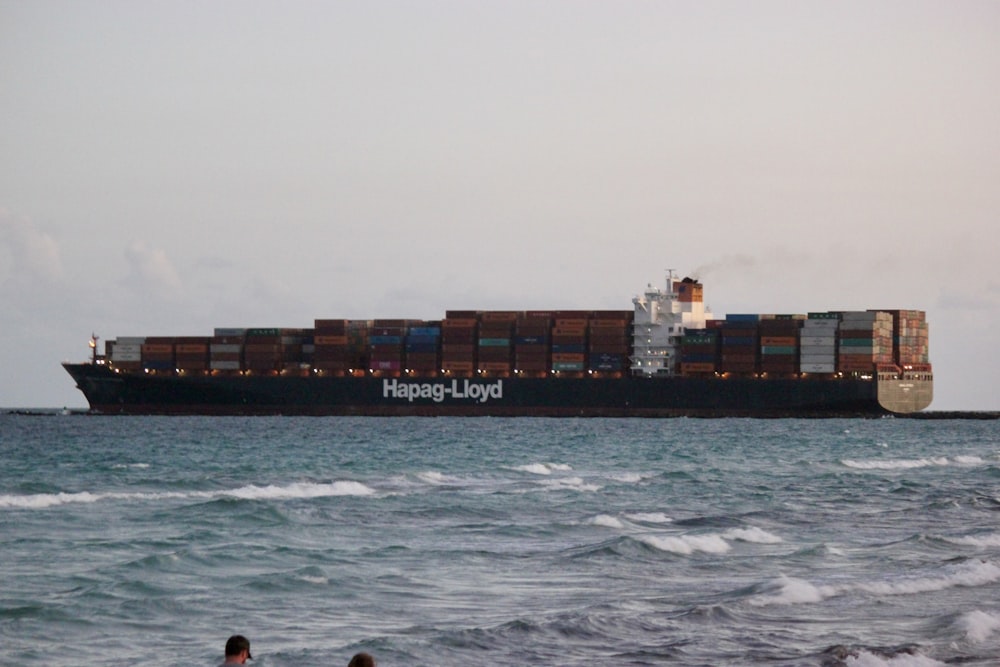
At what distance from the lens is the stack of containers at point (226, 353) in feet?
387

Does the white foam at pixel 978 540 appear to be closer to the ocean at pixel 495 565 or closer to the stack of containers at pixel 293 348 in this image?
the ocean at pixel 495 565

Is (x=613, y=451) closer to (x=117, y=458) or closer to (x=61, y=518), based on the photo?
(x=117, y=458)

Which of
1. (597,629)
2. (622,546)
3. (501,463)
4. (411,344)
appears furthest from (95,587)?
(411,344)

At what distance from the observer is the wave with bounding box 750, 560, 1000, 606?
796 inches

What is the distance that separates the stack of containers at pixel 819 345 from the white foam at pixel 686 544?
8508 cm

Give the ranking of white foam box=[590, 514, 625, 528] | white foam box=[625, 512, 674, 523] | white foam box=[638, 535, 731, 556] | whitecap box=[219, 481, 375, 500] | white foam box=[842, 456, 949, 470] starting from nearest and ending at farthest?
white foam box=[638, 535, 731, 556]
white foam box=[590, 514, 625, 528]
white foam box=[625, 512, 674, 523]
whitecap box=[219, 481, 375, 500]
white foam box=[842, 456, 949, 470]

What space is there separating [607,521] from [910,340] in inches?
3642

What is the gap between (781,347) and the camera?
10975 centimetres

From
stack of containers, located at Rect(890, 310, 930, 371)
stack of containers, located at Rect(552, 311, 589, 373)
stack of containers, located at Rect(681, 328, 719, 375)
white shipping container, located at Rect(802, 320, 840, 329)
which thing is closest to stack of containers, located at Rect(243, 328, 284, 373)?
stack of containers, located at Rect(552, 311, 589, 373)

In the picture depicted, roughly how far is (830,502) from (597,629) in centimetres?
1934

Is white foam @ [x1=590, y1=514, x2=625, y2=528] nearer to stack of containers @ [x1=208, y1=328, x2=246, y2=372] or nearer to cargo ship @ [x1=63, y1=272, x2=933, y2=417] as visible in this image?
cargo ship @ [x1=63, y1=272, x2=933, y2=417]

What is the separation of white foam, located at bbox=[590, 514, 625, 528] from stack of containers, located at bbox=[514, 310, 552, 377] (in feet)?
273

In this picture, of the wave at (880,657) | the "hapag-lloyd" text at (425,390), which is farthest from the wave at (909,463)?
the "hapag-lloyd" text at (425,390)

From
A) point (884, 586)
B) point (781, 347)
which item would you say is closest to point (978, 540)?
point (884, 586)
